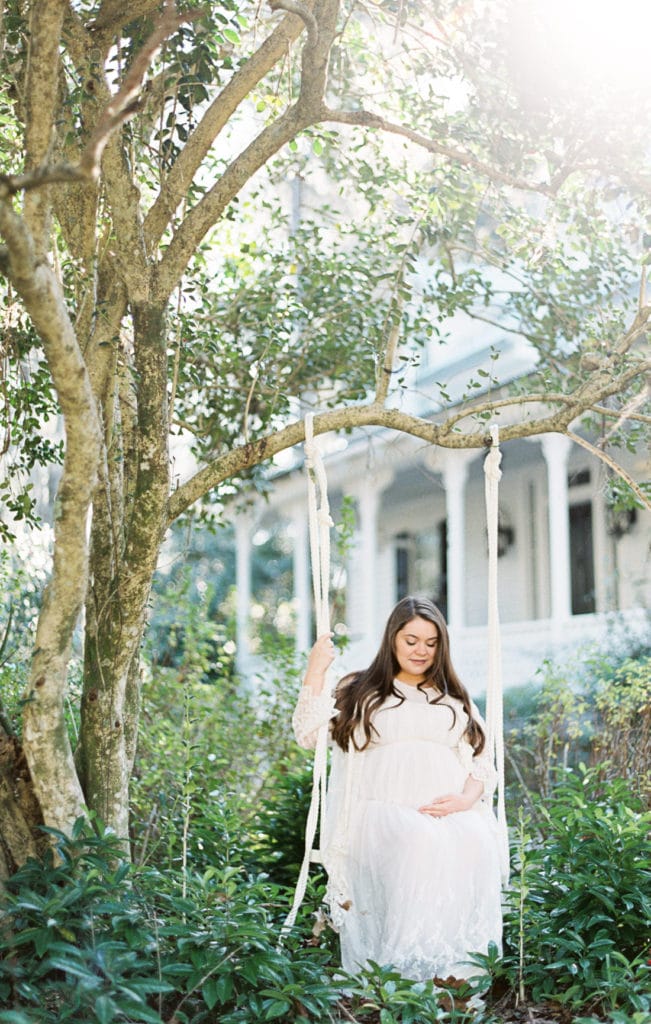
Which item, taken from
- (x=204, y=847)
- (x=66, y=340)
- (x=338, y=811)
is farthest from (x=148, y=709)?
(x=66, y=340)

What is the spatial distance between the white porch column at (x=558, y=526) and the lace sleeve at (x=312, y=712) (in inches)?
250

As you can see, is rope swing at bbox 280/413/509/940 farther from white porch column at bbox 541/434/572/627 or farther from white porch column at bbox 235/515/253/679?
white porch column at bbox 235/515/253/679

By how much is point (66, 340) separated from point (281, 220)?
3.46 m

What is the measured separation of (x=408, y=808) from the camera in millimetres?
4023

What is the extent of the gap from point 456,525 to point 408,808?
7272mm

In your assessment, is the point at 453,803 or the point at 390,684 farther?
the point at 390,684

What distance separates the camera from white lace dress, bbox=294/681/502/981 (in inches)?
148

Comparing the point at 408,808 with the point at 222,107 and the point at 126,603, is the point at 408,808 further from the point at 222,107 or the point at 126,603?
the point at 222,107

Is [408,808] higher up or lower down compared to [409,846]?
higher up

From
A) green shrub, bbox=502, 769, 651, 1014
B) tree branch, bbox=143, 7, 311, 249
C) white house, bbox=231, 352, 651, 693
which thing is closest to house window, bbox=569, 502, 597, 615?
white house, bbox=231, 352, 651, 693

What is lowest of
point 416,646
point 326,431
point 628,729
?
point 628,729

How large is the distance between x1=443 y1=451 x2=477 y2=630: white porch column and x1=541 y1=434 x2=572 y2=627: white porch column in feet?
3.81

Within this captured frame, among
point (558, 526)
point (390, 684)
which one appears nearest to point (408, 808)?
point (390, 684)

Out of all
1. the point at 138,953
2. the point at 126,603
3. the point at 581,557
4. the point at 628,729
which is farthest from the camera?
the point at 581,557
